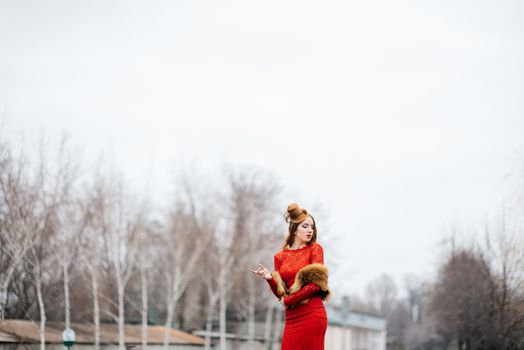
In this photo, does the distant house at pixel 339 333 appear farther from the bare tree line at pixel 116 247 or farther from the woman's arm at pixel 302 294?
the woman's arm at pixel 302 294

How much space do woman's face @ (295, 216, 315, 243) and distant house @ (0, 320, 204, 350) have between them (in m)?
15.9

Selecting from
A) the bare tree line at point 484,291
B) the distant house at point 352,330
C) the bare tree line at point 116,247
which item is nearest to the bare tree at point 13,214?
the bare tree line at point 116,247

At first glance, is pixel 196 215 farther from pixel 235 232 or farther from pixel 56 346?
pixel 56 346

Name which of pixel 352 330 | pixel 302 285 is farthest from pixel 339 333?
pixel 302 285

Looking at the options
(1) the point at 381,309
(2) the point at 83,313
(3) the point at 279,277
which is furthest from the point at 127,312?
(1) the point at 381,309

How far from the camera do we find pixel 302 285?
664cm

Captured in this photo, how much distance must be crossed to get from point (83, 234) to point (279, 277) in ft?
80.1

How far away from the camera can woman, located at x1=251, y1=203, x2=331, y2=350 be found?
6633mm

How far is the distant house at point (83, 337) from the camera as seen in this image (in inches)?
1027

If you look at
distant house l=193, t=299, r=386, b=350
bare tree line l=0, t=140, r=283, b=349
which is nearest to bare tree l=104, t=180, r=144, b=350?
bare tree line l=0, t=140, r=283, b=349

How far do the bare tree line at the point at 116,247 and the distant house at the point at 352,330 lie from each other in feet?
14.4

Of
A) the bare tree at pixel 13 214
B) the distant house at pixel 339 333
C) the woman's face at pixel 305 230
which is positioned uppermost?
the bare tree at pixel 13 214

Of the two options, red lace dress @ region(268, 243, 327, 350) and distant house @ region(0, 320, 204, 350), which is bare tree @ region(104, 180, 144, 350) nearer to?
distant house @ region(0, 320, 204, 350)

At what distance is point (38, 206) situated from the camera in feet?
90.6
